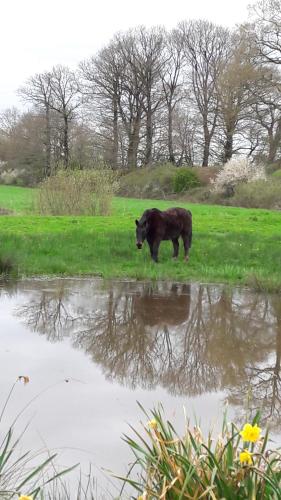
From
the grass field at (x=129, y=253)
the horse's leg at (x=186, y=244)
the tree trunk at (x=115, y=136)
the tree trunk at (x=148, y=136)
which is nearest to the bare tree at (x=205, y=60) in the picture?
the tree trunk at (x=148, y=136)

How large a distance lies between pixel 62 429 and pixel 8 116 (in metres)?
68.0

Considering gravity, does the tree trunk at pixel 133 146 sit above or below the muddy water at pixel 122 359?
above

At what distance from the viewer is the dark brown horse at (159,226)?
492 inches

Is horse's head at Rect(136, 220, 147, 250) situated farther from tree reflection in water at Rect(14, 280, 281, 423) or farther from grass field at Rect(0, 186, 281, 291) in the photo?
tree reflection in water at Rect(14, 280, 281, 423)

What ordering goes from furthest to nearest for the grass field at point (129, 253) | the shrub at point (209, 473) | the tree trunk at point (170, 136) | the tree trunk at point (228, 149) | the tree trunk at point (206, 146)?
the tree trunk at point (170, 136) → the tree trunk at point (206, 146) → the tree trunk at point (228, 149) → the grass field at point (129, 253) → the shrub at point (209, 473)

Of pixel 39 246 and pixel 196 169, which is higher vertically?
pixel 196 169

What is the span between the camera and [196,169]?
48.1 metres

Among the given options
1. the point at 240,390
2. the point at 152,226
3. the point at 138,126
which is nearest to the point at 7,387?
the point at 240,390

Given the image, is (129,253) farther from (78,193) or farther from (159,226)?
(78,193)

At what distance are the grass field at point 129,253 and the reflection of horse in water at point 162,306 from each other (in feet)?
4.13

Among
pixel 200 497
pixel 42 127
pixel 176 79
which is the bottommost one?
pixel 200 497

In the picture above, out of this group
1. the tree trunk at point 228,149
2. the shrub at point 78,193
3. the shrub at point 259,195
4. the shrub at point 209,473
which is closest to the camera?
the shrub at point 209,473

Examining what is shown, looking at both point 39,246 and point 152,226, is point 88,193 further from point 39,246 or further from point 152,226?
point 152,226

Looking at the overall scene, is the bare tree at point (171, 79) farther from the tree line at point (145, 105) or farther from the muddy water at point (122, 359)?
the muddy water at point (122, 359)
